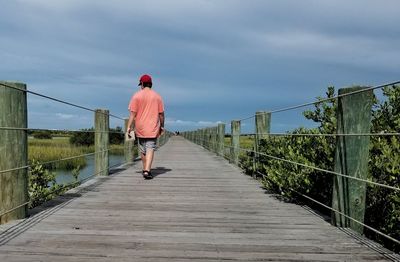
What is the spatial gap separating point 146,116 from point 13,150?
171 inches

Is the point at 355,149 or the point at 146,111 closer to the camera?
the point at 355,149

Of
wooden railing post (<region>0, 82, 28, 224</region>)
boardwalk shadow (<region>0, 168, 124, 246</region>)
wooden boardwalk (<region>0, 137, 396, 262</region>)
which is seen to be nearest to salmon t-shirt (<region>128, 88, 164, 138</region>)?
boardwalk shadow (<region>0, 168, 124, 246</region>)

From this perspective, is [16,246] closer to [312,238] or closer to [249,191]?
[312,238]

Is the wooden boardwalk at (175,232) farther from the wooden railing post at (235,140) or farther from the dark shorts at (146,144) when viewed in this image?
the wooden railing post at (235,140)

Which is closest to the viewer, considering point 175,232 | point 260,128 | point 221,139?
point 175,232

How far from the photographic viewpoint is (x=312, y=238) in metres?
3.99

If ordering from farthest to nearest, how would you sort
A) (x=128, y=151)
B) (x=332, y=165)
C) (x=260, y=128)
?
(x=128, y=151), (x=260, y=128), (x=332, y=165)

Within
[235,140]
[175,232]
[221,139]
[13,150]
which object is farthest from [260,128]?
[221,139]

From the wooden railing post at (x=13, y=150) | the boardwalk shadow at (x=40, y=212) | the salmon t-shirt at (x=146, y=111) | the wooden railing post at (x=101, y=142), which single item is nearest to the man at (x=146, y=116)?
the salmon t-shirt at (x=146, y=111)

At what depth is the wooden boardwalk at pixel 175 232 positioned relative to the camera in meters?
3.41

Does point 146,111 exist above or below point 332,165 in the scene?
above

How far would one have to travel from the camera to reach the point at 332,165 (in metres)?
5.40

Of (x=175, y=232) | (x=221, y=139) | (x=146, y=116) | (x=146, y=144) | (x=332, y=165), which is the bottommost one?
(x=175, y=232)

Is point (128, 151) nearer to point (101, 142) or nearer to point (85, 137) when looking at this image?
point (85, 137)
